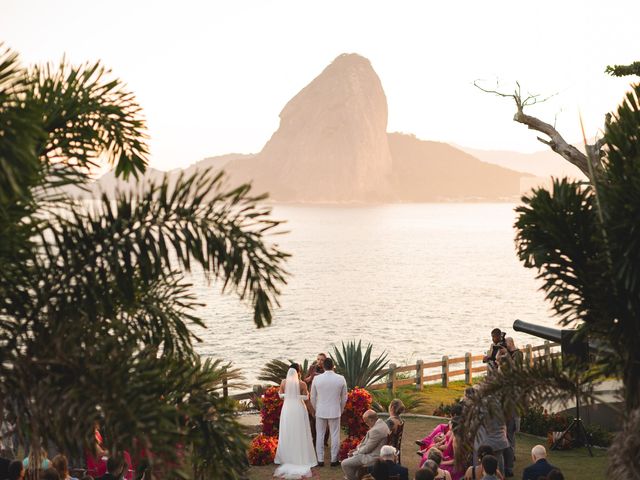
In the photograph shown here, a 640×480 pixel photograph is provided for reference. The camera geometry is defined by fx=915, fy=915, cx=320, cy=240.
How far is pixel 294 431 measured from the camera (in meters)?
14.5

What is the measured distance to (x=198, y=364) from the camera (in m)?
8.01

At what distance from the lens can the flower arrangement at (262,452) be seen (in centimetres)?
1461

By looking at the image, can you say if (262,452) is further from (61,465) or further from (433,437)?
(61,465)

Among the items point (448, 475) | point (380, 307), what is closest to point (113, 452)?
point (448, 475)

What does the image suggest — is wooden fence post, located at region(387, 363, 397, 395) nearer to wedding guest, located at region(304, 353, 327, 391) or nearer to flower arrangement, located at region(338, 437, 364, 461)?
wedding guest, located at region(304, 353, 327, 391)

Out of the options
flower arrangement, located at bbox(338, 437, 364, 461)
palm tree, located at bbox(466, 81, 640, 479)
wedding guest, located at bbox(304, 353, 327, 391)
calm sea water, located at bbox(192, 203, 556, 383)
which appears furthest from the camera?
calm sea water, located at bbox(192, 203, 556, 383)

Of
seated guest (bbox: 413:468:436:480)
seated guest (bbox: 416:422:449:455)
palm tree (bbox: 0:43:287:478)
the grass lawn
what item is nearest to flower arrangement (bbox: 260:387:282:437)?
the grass lawn

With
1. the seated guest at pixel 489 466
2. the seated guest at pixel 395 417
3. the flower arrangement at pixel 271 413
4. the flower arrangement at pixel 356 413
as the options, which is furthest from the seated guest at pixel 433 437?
the seated guest at pixel 489 466

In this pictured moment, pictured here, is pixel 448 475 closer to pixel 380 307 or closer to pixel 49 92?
pixel 49 92

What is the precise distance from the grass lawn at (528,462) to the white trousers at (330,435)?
0.22m

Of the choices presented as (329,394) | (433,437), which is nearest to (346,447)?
(329,394)

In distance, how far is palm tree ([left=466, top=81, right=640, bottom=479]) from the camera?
7.91 m

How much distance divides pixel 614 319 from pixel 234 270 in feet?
12.1

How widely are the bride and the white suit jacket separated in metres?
0.26
